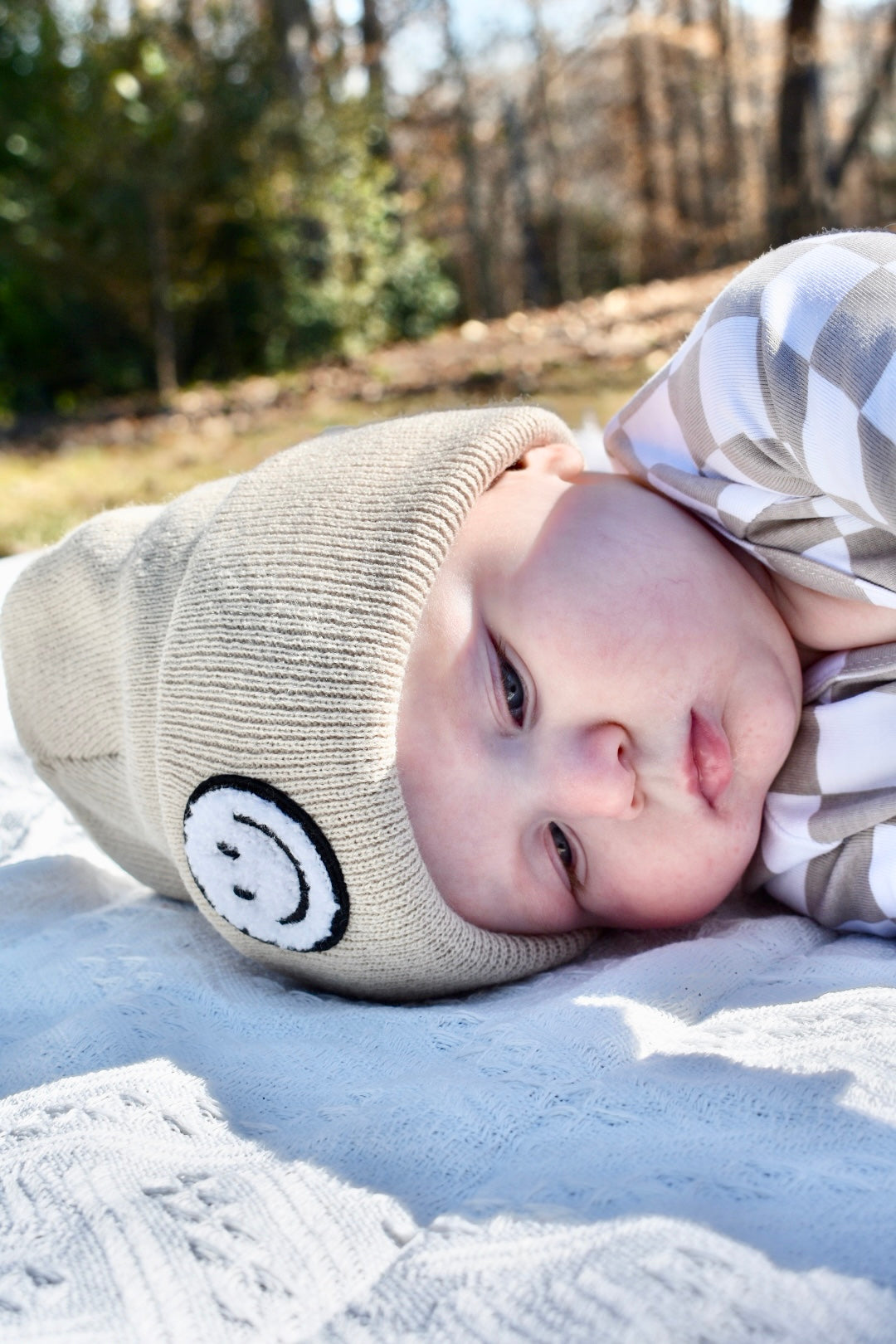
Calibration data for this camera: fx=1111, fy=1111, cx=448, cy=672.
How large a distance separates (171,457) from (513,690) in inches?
180

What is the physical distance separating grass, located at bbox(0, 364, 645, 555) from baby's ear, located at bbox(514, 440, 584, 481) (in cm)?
246

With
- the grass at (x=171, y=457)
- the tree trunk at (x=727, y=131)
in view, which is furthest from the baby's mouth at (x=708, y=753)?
the tree trunk at (x=727, y=131)

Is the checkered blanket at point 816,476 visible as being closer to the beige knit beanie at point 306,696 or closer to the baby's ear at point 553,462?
the baby's ear at point 553,462

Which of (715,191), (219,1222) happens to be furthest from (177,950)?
(715,191)

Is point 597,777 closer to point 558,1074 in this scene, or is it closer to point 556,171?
point 558,1074

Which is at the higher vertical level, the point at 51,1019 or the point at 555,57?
the point at 555,57

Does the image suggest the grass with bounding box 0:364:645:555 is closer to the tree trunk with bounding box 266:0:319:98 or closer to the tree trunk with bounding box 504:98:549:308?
A: the tree trunk with bounding box 266:0:319:98

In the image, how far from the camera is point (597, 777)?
1241mm

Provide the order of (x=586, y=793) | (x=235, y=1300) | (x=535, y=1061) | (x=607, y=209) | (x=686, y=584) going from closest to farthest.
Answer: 1. (x=235, y=1300)
2. (x=535, y=1061)
3. (x=586, y=793)
4. (x=686, y=584)
5. (x=607, y=209)

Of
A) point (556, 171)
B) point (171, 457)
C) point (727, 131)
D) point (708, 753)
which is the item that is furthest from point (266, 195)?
point (708, 753)

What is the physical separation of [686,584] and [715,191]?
15.8m

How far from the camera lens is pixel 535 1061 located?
1.00m

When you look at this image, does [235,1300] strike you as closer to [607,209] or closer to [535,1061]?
[535,1061]

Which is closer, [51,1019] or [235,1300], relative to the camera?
[235,1300]
